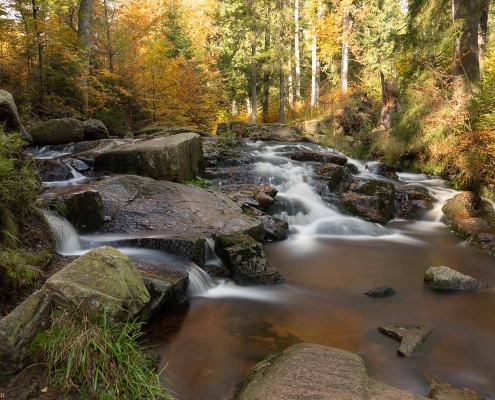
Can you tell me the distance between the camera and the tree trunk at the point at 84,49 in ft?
48.4

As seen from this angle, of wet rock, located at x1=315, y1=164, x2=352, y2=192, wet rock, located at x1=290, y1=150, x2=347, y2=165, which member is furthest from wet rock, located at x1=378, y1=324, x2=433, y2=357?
wet rock, located at x1=290, y1=150, x2=347, y2=165

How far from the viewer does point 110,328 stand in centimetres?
293

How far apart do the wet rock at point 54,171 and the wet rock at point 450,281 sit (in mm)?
7686

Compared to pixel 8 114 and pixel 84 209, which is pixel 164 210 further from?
pixel 8 114

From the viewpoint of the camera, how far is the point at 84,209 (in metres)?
6.11

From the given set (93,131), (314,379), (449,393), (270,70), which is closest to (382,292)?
(449,393)

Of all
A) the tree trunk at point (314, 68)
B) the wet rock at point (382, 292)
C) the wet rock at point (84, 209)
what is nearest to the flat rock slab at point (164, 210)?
the wet rock at point (84, 209)

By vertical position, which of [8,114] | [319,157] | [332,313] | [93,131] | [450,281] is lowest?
[332,313]

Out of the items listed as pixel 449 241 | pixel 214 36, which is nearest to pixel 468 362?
pixel 449 241

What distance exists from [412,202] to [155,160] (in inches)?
266

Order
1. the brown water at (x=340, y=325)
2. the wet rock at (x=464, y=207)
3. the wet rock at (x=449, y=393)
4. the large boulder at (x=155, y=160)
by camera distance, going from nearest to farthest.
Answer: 1. the wet rock at (x=449, y=393)
2. the brown water at (x=340, y=325)
3. the large boulder at (x=155, y=160)
4. the wet rock at (x=464, y=207)

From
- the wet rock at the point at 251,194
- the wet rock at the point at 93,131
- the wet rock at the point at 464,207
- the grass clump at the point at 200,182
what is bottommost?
the wet rock at the point at 464,207

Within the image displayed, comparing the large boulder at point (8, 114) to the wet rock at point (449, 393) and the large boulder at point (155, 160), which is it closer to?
the large boulder at point (155, 160)

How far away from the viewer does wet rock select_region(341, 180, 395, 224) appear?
9.42m
